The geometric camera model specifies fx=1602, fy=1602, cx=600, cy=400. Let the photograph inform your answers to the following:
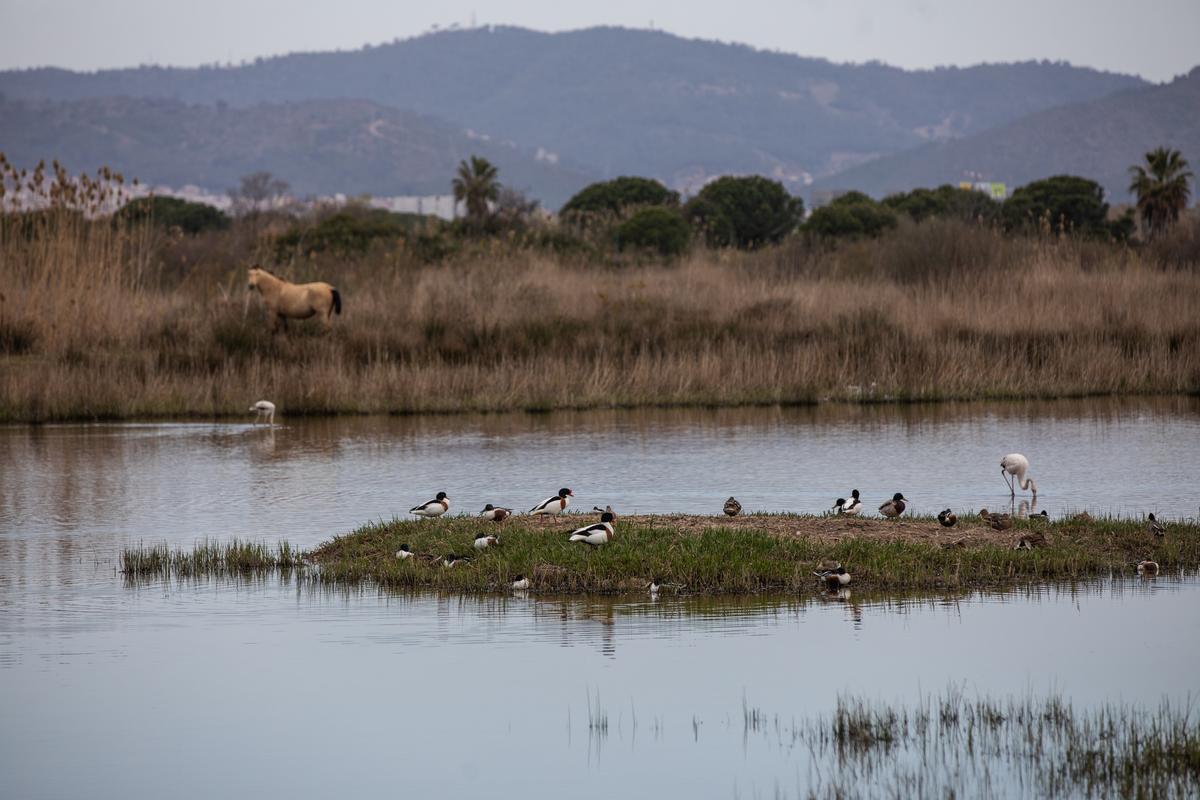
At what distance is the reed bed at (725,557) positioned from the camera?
43.4 ft

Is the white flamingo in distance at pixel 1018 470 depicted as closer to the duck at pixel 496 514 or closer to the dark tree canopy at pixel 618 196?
the duck at pixel 496 514

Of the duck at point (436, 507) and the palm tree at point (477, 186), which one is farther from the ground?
the palm tree at point (477, 186)

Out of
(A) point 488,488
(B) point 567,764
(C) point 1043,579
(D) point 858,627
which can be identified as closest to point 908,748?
(B) point 567,764

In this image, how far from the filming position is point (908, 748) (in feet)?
30.2

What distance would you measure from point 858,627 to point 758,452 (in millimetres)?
10992

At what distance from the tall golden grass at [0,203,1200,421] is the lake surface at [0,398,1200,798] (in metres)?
9.29

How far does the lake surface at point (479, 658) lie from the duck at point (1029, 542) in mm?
803

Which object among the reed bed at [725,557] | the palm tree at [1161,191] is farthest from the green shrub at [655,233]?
the reed bed at [725,557]

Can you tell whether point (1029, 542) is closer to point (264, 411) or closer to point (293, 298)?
point (264, 411)

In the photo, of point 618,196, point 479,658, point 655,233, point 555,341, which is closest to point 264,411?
point 555,341

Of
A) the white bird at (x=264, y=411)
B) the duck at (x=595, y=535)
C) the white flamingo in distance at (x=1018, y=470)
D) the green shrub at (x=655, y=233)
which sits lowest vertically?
the duck at (x=595, y=535)

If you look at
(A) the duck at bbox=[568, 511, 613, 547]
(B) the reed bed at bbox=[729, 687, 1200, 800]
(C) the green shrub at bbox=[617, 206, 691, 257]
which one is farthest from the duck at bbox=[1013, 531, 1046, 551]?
(C) the green shrub at bbox=[617, 206, 691, 257]

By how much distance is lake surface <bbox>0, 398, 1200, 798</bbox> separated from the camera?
9195mm

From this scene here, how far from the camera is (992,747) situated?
30.0 ft
